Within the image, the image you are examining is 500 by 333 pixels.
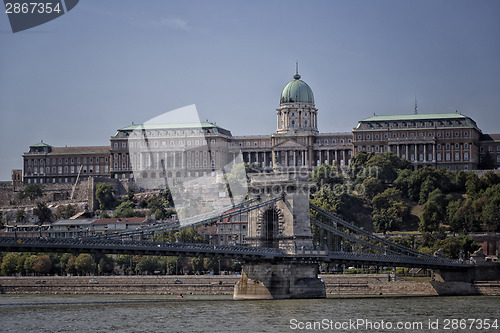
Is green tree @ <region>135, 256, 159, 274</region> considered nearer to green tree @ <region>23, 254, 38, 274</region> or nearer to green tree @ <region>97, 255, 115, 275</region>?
green tree @ <region>97, 255, 115, 275</region>

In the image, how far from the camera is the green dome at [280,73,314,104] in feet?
513

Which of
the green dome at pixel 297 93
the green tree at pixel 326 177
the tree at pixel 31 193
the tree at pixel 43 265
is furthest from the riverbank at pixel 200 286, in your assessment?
the green dome at pixel 297 93

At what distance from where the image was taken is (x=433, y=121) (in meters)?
145

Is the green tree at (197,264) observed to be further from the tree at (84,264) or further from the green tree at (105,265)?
the tree at (84,264)

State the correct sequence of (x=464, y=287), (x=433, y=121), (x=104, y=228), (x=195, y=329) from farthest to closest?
(x=433, y=121)
(x=104, y=228)
(x=464, y=287)
(x=195, y=329)

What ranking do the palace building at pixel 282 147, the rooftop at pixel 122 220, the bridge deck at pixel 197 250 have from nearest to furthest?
the bridge deck at pixel 197 250
the rooftop at pixel 122 220
the palace building at pixel 282 147

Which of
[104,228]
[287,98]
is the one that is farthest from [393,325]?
[287,98]

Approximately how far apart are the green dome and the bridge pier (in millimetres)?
91988

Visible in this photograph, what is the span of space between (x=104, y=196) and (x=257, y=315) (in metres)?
89.6

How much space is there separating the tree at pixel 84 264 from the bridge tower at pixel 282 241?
106 ft

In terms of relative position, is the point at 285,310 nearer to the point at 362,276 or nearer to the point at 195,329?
the point at 195,329

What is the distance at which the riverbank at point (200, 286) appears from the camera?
71.2m

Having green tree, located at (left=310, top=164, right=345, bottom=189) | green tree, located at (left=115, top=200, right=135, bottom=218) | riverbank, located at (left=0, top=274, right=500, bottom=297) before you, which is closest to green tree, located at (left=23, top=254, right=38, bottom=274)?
A: riverbank, located at (left=0, top=274, right=500, bottom=297)

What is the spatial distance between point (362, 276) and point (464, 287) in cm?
772
